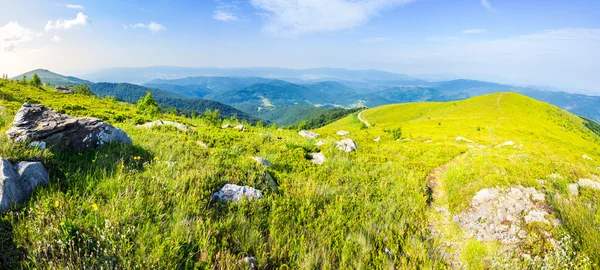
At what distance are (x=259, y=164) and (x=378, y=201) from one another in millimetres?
4069

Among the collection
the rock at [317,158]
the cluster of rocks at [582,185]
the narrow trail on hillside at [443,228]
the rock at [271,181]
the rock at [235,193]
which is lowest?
the narrow trail on hillside at [443,228]

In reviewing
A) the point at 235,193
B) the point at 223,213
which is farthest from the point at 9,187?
the point at 235,193

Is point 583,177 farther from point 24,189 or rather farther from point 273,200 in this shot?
point 24,189

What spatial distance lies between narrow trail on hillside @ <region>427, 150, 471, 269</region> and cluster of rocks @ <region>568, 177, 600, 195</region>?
3.48m

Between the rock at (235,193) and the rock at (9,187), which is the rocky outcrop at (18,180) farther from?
the rock at (235,193)

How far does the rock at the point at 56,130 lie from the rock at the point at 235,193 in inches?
169

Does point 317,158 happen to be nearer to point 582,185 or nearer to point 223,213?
point 223,213

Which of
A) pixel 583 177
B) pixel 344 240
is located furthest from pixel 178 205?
pixel 583 177

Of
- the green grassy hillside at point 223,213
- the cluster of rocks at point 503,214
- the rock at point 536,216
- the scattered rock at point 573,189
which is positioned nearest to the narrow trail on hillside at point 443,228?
the green grassy hillside at point 223,213

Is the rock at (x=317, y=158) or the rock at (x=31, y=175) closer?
the rock at (x=31, y=175)

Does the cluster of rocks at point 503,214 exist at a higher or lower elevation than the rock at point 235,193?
lower

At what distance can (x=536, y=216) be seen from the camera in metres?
6.43

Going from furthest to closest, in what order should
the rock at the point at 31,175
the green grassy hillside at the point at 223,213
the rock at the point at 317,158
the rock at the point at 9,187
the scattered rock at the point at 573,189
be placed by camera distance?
1. the rock at the point at 317,158
2. the scattered rock at the point at 573,189
3. the rock at the point at 31,175
4. the rock at the point at 9,187
5. the green grassy hillside at the point at 223,213

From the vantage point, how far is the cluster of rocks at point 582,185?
25.0ft
